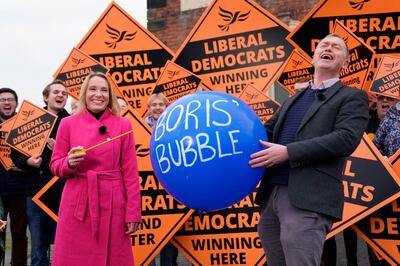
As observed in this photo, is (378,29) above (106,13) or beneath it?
beneath

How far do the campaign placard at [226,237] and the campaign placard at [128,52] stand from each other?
8.18 feet

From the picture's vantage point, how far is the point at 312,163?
10.4ft

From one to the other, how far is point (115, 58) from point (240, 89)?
6.07 ft

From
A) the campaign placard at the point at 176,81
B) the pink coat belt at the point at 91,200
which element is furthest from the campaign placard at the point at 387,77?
the pink coat belt at the point at 91,200

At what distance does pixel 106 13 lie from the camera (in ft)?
26.4

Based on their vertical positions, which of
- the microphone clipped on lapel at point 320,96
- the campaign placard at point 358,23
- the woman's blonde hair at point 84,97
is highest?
the campaign placard at point 358,23

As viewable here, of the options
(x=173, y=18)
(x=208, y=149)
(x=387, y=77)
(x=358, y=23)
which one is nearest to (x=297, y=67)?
(x=358, y=23)

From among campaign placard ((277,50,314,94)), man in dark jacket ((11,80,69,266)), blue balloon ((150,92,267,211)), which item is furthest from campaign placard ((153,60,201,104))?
blue balloon ((150,92,267,211))

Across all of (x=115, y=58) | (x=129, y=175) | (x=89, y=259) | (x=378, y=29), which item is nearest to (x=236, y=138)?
(x=129, y=175)

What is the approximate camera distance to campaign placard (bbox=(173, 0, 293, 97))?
23.0ft

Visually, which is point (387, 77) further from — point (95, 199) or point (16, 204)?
point (16, 204)

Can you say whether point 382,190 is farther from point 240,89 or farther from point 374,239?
point 240,89

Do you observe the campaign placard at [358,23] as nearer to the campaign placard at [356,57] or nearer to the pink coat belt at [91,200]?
the campaign placard at [356,57]

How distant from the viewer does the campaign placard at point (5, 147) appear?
6289mm
